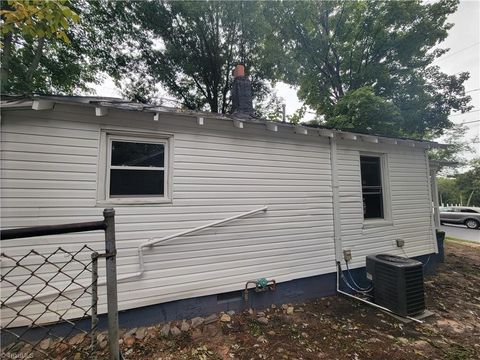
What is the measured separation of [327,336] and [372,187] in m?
3.60

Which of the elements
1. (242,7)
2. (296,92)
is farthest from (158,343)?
(296,92)

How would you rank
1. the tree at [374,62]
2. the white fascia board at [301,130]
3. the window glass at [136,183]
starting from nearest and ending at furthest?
the window glass at [136,183], the white fascia board at [301,130], the tree at [374,62]

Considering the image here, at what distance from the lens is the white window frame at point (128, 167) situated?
11.0 ft

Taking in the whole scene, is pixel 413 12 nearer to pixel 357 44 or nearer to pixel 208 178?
pixel 357 44

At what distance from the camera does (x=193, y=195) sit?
3.83 metres

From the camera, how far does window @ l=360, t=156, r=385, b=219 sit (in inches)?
220

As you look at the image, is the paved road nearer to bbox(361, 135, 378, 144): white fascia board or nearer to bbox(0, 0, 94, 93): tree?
bbox(361, 135, 378, 144): white fascia board

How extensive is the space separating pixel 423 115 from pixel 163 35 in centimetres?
1153

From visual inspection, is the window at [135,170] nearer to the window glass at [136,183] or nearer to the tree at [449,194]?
the window glass at [136,183]

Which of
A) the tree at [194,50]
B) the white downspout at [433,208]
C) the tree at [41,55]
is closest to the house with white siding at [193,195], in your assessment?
the tree at [41,55]

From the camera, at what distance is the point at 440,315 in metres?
4.02

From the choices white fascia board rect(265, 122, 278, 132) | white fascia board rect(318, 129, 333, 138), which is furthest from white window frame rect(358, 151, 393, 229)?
white fascia board rect(265, 122, 278, 132)

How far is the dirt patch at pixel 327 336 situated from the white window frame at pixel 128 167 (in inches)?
73.5

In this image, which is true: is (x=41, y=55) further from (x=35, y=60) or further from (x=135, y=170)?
(x=135, y=170)
